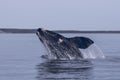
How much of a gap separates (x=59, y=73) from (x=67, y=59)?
8.85 m

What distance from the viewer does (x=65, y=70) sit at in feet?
119

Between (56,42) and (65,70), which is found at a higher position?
(56,42)

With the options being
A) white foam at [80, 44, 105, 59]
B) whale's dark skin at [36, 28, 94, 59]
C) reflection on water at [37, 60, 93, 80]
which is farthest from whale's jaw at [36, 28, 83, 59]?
white foam at [80, 44, 105, 59]

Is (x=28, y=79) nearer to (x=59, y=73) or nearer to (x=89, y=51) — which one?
(x=59, y=73)

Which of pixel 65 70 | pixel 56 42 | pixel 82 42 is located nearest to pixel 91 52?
pixel 82 42

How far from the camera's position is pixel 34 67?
3891cm

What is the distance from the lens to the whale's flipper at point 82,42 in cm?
4154

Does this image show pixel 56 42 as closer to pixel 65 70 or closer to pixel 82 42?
pixel 82 42

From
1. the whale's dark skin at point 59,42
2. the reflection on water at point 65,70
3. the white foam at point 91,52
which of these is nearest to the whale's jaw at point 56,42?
the whale's dark skin at point 59,42

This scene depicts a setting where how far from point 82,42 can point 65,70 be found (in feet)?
19.5

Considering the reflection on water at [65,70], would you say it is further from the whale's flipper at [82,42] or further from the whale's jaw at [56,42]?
the whale's flipper at [82,42]

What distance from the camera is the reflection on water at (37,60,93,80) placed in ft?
107

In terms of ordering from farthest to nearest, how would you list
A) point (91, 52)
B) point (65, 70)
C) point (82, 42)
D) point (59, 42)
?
point (91, 52)
point (59, 42)
point (82, 42)
point (65, 70)

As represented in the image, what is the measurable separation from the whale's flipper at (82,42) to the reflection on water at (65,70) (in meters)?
1.22
